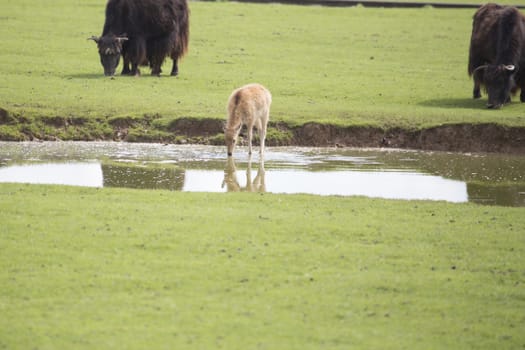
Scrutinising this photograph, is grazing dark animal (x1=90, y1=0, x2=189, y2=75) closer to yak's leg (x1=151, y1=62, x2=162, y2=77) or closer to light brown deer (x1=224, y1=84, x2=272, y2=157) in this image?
yak's leg (x1=151, y1=62, x2=162, y2=77)

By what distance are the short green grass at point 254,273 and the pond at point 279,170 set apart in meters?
1.90

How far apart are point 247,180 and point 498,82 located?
1095cm

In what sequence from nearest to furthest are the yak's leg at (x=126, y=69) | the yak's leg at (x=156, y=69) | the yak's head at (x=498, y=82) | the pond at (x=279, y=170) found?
1. the pond at (x=279, y=170)
2. the yak's head at (x=498, y=82)
3. the yak's leg at (x=126, y=69)
4. the yak's leg at (x=156, y=69)

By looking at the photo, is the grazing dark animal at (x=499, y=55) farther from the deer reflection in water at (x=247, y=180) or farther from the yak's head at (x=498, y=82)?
the deer reflection in water at (x=247, y=180)

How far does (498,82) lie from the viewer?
24844 mm

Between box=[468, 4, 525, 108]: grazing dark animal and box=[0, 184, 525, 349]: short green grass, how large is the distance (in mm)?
11703

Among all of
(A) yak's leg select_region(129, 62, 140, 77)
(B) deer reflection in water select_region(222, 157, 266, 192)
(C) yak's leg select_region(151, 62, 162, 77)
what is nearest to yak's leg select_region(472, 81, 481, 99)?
(C) yak's leg select_region(151, 62, 162, 77)

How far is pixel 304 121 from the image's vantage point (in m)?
21.4

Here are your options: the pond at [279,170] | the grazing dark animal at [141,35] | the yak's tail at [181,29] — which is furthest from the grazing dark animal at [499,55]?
the grazing dark animal at [141,35]

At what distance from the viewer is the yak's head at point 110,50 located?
88.7ft

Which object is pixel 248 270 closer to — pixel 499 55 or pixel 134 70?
pixel 499 55

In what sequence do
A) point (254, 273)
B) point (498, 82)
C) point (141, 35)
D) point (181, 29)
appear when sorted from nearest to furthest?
point (254, 273) → point (498, 82) → point (141, 35) → point (181, 29)

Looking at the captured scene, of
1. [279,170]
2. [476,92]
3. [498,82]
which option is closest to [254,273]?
[279,170]

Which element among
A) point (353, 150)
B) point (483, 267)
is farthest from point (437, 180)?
point (483, 267)
